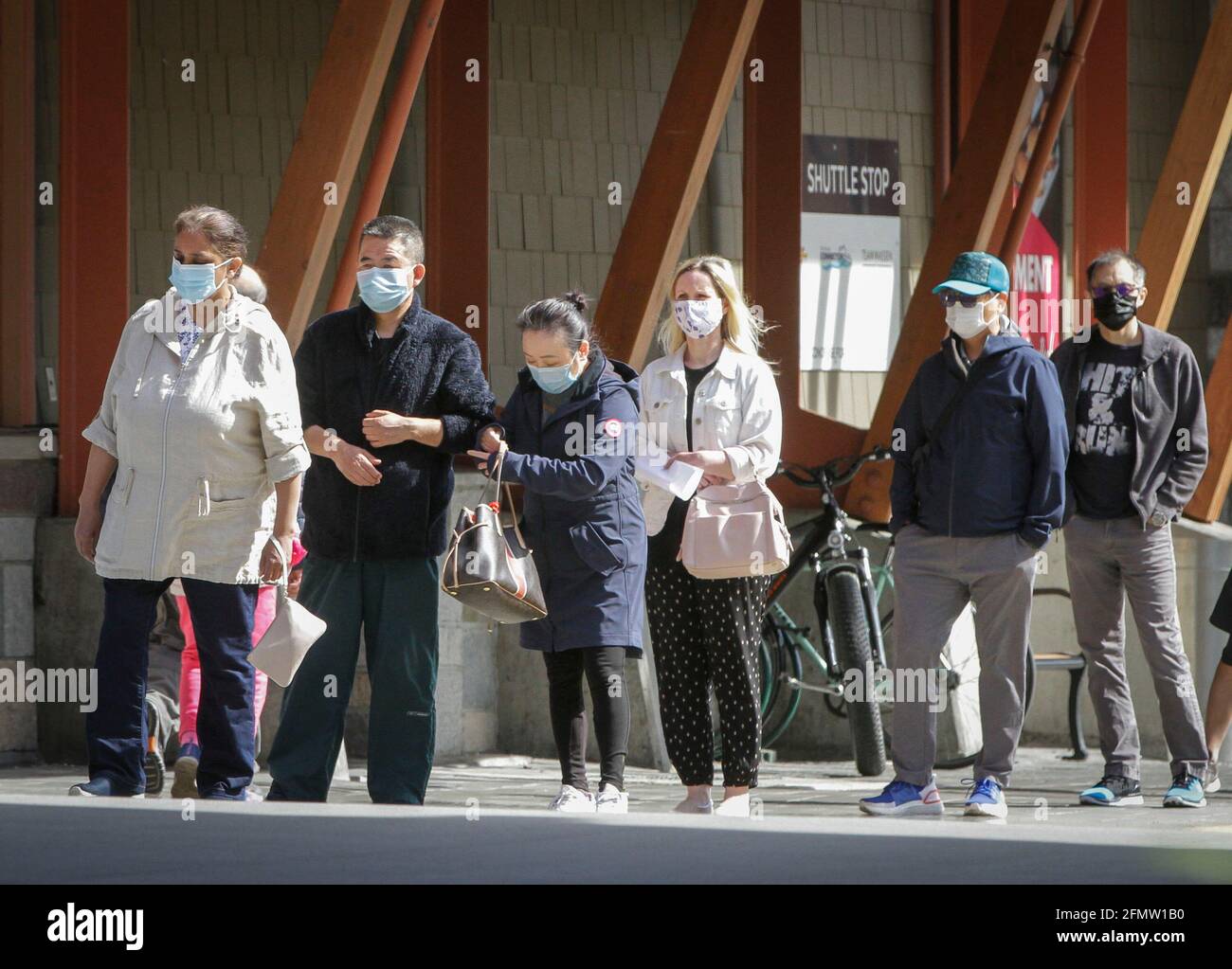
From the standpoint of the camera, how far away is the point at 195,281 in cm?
608

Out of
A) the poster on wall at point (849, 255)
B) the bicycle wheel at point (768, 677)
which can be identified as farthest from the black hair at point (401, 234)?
the poster on wall at point (849, 255)

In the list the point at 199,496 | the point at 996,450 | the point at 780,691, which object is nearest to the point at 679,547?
the point at 996,450

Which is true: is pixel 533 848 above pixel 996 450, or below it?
below

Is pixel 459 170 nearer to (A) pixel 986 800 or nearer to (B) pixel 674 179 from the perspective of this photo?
(B) pixel 674 179

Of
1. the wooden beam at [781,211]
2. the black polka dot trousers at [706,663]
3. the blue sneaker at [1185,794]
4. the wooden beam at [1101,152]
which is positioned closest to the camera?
the black polka dot trousers at [706,663]

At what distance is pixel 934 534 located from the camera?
280 inches

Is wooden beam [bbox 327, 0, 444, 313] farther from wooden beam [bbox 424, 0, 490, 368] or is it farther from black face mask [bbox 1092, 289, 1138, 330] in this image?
black face mask [bbox 1092, 289, 1138, 330]

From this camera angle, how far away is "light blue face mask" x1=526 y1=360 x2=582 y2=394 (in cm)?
658

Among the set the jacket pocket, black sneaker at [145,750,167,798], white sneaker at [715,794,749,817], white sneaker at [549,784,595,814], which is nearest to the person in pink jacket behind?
black sneaker at [145,750,167,798]

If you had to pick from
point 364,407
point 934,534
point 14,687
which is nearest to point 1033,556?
point 934,534

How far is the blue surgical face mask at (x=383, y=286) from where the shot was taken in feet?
20.6

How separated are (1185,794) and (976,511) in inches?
60.1

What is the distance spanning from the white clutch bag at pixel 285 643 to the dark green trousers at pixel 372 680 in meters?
0.32

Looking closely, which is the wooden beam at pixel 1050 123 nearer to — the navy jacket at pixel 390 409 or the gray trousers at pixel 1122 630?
the gray trousers at pixel 1122 630
